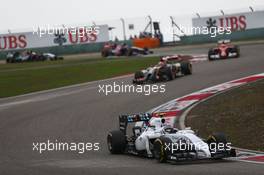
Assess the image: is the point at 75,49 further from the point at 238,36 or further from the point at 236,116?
Result: the point at 236,116

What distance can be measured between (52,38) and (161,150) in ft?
158

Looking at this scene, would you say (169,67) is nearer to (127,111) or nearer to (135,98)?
(135,98)

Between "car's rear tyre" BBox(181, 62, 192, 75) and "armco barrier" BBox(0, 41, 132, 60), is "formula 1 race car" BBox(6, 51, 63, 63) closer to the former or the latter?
"armco barrier" BBox(0, 41, 132, 60)

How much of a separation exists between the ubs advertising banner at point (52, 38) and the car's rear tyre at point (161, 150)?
4506 centimetres

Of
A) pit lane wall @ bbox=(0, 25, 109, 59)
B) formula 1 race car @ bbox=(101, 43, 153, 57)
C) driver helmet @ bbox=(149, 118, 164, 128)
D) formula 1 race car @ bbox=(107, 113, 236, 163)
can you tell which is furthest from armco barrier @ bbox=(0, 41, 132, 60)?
driver helmet @ bbox=(149, 118, 164, 128)

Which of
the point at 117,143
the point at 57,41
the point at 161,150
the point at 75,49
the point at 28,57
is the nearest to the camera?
the point at 161,150

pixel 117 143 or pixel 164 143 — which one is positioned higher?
pixel 164 143

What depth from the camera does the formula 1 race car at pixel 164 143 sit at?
1200 cm

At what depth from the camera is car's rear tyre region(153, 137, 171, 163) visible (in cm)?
1209

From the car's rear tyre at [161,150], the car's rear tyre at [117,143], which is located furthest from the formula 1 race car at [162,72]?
the car's rear tyre at [161,150]

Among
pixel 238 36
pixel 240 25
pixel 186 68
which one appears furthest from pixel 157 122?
pixel 240 25

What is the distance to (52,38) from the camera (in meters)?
59.7

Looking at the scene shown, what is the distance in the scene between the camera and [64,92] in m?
26.4

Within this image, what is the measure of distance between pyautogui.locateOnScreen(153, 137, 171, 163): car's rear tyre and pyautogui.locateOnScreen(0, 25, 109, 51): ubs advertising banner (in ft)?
148
